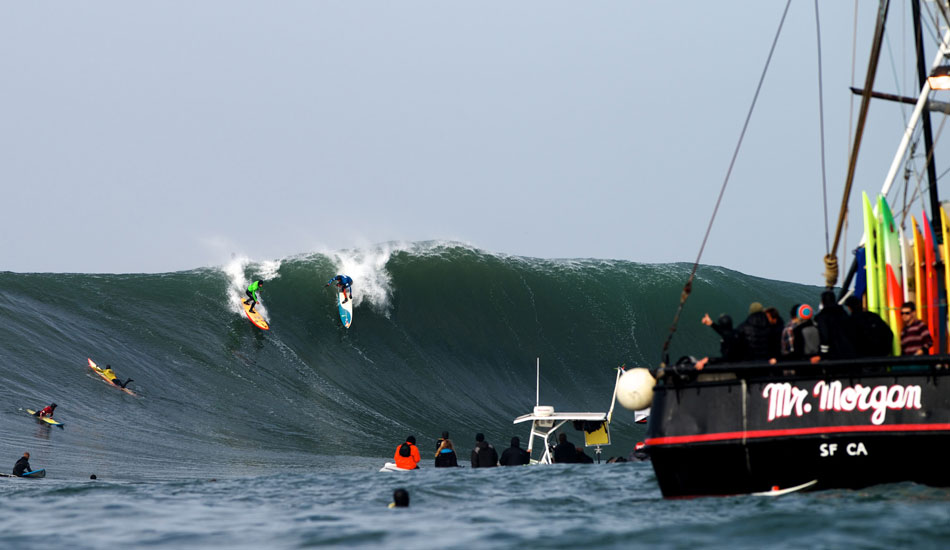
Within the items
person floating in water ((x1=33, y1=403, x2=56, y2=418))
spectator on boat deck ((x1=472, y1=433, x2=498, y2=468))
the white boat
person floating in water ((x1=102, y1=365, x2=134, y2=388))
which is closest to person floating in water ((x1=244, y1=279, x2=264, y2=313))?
person floating in water ((x1=102, y1=365, x2=134, y2=388))

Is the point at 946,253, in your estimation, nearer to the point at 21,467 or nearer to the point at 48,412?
the point at 21,467

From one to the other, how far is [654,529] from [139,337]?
27.6 m

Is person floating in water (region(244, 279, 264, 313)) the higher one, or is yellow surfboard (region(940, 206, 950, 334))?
person floating in water (region(244, 279, 264, 313))

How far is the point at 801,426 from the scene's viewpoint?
977cm

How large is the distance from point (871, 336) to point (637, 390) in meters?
2.28

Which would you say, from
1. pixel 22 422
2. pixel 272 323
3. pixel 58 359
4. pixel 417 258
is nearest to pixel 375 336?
pixel 272 323

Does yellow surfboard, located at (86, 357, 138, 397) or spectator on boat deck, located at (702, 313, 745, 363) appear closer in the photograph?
spectator on boat deck, located at (702, 313, 745, 363)

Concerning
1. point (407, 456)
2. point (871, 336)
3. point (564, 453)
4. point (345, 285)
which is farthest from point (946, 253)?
point (345, 285)

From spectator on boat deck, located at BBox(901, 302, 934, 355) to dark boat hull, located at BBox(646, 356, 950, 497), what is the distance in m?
0.19

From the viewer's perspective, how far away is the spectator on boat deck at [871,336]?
10070 mm

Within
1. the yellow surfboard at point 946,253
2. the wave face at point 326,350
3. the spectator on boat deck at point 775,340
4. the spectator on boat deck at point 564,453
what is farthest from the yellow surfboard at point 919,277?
the wave face at point 326,350

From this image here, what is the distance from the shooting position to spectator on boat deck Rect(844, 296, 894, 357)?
33.0 feet

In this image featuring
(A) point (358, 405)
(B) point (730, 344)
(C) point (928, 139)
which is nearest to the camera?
(B) point (730, 344)

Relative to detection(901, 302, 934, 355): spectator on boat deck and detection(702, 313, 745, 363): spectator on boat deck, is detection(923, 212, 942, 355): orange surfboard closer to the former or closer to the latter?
detection(901, 302, 934, 355): spectator on boat deck
